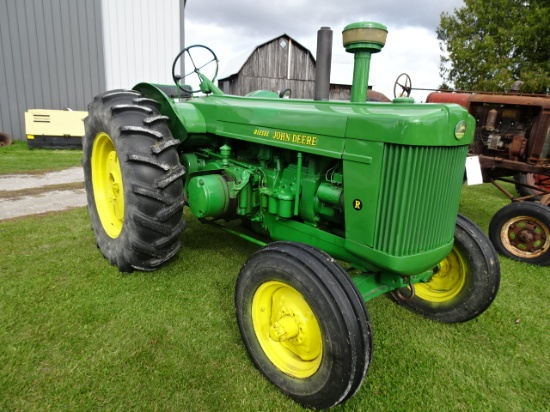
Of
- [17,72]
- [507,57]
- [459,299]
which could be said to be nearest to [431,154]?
[459,299]

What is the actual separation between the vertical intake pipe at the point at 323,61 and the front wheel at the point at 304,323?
1.25 meters

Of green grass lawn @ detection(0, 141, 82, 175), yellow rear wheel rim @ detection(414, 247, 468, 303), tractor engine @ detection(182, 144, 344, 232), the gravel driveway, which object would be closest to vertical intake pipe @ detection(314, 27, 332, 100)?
tractor engine @ detection(182, 144, 344, 232)

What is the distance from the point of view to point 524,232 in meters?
3.93

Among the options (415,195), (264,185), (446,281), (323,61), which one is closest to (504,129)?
(446,281)

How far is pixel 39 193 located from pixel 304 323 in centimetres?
520

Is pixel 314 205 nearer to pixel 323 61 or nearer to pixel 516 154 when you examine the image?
pixel 323 61

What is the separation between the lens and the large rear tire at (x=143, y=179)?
263cm

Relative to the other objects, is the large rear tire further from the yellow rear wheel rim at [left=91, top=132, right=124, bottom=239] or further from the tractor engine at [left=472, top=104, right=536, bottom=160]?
the tractor engine at [left=472, top=104, right=536, bottom=160]

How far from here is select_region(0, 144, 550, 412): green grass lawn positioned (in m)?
1.97

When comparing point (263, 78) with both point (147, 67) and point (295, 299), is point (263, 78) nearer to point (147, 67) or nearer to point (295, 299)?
point (147, 67)

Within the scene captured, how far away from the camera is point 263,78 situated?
20.2 metres

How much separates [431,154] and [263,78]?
19473 millimetres

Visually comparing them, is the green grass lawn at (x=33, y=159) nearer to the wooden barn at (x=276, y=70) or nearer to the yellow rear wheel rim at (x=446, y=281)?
the yellow rear wheel rim at (x=446, y=281)

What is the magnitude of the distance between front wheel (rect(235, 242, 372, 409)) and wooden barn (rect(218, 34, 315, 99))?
61.2 ft
